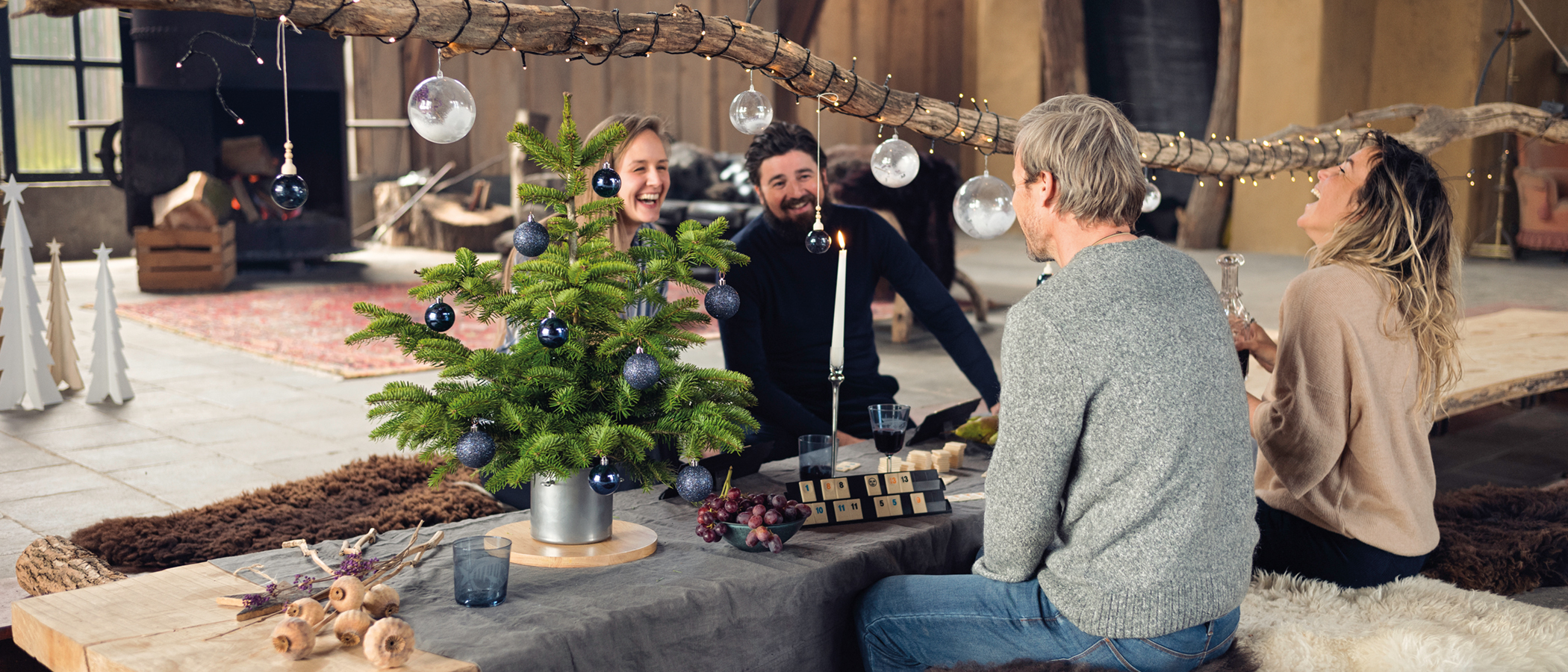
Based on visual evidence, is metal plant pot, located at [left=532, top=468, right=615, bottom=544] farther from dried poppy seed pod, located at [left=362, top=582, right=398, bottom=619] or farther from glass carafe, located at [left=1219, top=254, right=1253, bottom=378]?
glass carafe, located at [left=1219, top=254, right=1253, bottom=378]

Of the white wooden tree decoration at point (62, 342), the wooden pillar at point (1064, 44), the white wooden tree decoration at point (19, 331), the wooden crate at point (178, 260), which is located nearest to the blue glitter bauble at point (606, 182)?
the white wooden tree decoration at point (19, 331)

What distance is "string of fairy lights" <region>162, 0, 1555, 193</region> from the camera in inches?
79.8

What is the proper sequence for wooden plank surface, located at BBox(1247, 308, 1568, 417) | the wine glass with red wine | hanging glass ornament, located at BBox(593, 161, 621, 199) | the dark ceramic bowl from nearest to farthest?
the dark ceramic bowl, hanging glass ornament, located at BBox(593, 161, 621, 199), the wine glass with red wine, wooden plank surface, located at BBox(1247, 308, 1568, 417)

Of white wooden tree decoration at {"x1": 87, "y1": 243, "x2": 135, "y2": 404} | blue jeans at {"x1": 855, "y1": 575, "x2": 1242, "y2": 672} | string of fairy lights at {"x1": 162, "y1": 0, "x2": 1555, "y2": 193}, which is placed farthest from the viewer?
white wooden tree decoration at {"x1": 87, "y1": 243, "x2": 135, "y2": 404}

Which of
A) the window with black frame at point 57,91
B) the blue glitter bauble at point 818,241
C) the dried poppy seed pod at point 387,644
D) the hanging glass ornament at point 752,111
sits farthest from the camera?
the window with black frame at point 57,91

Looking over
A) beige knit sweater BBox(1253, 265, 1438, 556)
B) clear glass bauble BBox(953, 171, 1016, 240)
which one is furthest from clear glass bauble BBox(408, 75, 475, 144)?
beige knit sweater BBox(1253, 265, 1438, 556)

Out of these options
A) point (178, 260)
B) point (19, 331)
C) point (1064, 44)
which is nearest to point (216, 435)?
point (19, 331)

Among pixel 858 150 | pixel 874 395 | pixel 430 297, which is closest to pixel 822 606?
pixel 430 297

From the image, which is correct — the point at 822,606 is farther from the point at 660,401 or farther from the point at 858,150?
the point at 858,150

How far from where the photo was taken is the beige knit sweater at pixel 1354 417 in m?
2.22

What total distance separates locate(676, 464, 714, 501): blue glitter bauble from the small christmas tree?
3 centimetres

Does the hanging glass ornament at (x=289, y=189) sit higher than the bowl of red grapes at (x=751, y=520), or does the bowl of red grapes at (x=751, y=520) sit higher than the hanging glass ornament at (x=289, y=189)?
the hanging glass ornament at (x=289, y=189)

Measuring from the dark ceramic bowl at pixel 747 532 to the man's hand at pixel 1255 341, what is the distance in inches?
47.8

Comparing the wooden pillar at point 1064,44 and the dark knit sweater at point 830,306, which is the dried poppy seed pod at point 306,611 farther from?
the wooden pillar at point 1064,44
